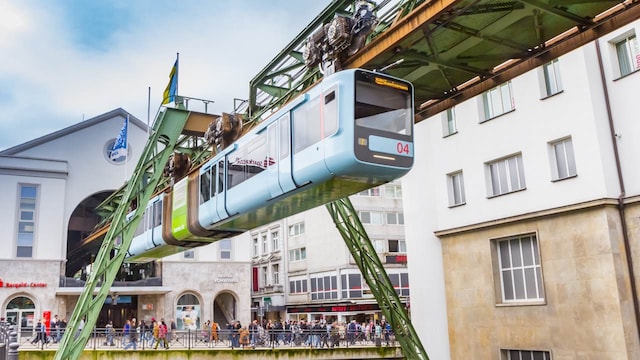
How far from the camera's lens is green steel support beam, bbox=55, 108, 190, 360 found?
59.6 feet

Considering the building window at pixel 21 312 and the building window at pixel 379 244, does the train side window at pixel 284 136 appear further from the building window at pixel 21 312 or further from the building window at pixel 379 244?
the building window at pixel 379 244

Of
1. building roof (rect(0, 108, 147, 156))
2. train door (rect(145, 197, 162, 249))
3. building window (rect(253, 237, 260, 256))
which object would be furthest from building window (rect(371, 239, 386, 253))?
train door (rect(145, 197, 162, 249))

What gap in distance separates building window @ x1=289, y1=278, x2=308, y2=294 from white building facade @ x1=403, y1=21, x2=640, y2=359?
28.2 metres

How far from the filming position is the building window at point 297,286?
180 ft

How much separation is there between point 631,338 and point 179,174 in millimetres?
16371

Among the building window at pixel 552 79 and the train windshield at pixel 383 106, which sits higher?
the building window at pixel 552 79

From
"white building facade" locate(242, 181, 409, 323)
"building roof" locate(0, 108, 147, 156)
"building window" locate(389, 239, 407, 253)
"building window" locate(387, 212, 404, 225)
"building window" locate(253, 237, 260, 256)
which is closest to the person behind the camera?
"building roof" locate(0, 108, 147, 156)

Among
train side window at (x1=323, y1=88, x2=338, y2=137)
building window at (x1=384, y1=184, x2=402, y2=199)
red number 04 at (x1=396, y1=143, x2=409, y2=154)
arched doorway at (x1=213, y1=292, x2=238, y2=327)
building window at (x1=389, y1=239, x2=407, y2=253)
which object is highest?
building window at (x1=384, y1=184, x2=402, y2=199)

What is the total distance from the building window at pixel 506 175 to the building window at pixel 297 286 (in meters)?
32.7

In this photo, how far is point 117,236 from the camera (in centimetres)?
1992

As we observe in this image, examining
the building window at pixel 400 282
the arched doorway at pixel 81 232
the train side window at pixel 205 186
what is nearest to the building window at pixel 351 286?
the building window at pixel 400 282

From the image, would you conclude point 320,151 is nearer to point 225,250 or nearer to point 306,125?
point 306,125

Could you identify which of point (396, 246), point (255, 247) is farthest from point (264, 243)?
point (396, 246)

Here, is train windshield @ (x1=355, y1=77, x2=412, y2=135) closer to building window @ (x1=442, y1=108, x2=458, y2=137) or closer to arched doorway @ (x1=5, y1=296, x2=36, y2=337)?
building window @ (x1=442, y1=108, x2=458, y2=137)
